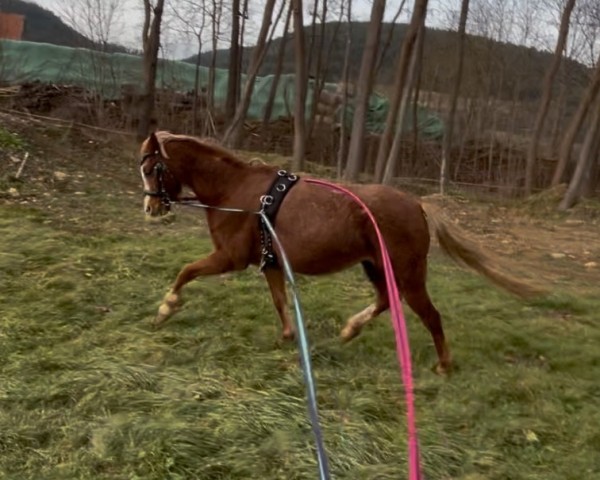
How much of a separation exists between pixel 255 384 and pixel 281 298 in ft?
3.90

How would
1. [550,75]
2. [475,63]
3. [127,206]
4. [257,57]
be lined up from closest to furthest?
[127,206]
[257,57]
[550,75]
[475,63]

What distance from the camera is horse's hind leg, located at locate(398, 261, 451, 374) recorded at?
5.15 m

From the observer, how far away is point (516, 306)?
7066mm

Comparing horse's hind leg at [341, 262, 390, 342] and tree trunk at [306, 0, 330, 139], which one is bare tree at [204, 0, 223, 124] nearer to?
tree trunk at [306, 0, 330, 139]

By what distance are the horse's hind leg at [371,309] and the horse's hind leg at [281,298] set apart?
41 centimetres

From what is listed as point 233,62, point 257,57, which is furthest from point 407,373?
point 233,62

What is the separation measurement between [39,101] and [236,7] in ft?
23.3

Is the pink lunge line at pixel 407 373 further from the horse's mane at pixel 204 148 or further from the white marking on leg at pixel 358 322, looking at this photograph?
the horse's mane at pixel 204 148

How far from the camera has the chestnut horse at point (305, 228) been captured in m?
5.15

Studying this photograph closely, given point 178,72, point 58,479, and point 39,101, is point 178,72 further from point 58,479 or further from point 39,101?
point 58,479

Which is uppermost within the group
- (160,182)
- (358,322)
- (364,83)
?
(364,83)

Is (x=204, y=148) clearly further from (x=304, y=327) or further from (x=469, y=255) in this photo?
(x=304, y=327)

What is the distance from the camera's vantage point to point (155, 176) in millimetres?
5742

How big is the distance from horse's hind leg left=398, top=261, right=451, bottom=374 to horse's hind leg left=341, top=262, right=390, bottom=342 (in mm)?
389
